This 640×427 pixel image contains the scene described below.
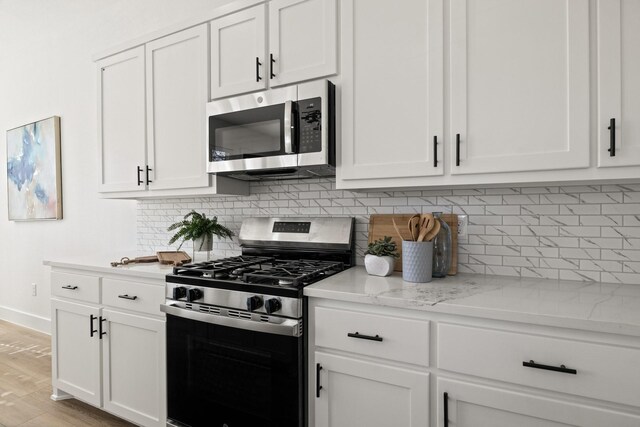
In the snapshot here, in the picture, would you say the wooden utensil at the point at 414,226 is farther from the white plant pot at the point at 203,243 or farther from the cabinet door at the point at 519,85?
the white plant pot at the point at 203,243

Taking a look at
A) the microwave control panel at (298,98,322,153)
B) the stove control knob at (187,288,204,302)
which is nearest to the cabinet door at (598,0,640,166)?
the microwave control panel at (298,98,322,153)

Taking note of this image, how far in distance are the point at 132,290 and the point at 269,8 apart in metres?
1.71

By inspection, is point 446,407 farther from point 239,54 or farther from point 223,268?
point 239,54

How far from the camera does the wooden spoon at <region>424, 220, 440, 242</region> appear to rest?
1648 millimetres

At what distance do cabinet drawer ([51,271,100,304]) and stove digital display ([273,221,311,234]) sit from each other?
43.6 inches

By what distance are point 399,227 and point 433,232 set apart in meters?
0.26

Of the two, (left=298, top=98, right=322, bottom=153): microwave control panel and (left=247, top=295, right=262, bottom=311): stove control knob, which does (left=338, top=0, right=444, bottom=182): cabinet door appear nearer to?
(left=298, top=98, right=322, bottom=153): microwave control panel

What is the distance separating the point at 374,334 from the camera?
4.50 ft

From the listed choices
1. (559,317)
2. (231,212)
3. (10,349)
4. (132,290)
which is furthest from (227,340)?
(10,349)

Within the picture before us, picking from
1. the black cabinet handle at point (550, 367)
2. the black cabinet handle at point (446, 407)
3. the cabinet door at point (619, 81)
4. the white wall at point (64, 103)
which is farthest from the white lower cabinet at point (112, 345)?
the cabinet door at point (619, 81)

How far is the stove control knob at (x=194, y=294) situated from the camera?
5.66 ft

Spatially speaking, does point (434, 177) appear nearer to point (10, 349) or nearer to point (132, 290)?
point (132, 290)

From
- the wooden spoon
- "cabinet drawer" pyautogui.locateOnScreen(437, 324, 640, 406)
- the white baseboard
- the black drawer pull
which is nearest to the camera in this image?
"cabinet drawer" pyautogui.locateOnScreen(437, 324, 640, 406)

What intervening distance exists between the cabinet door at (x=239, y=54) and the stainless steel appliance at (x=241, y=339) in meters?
0.94
